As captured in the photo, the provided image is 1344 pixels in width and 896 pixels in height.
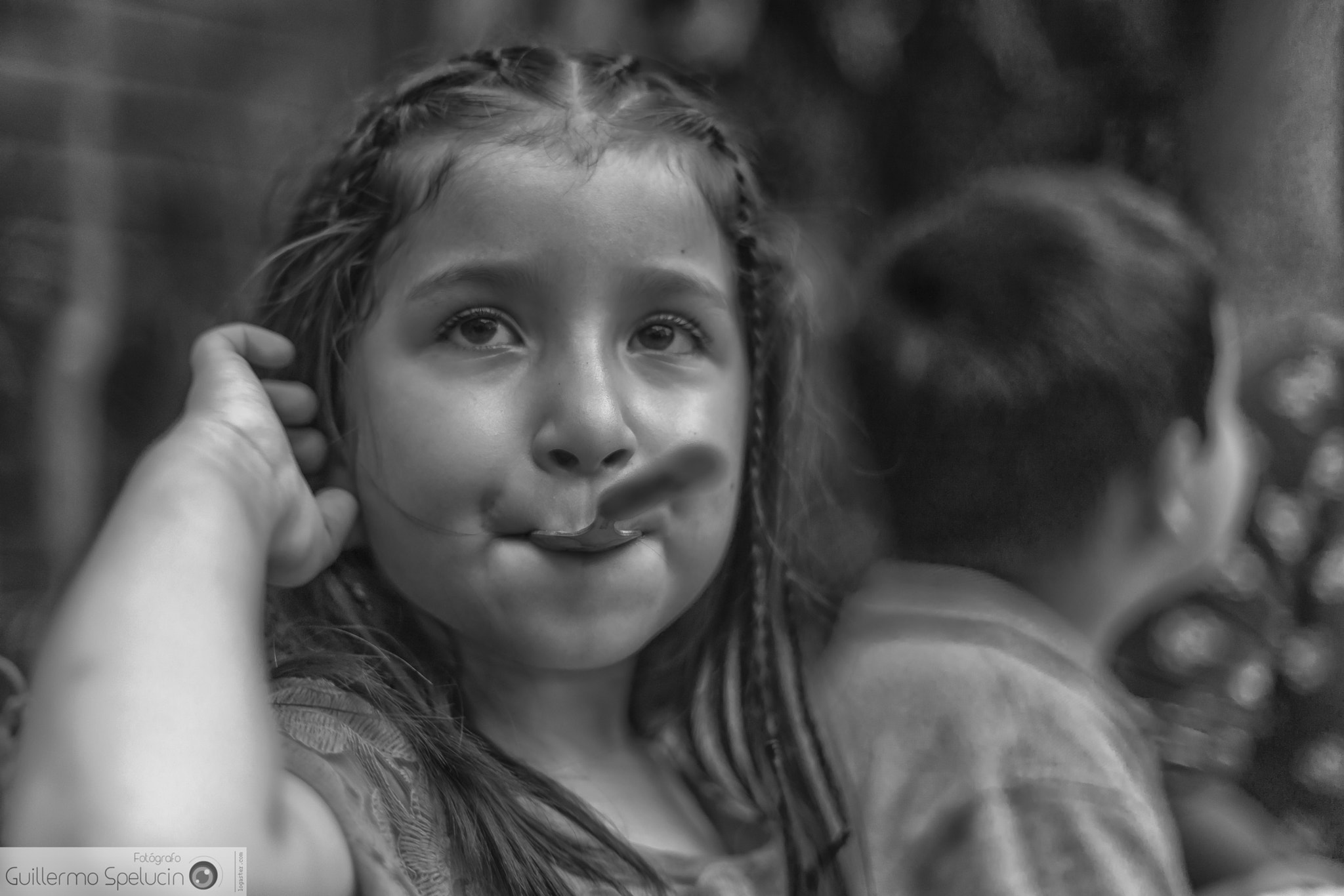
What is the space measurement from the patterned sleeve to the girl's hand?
3.1 inches

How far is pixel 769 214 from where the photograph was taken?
84cm

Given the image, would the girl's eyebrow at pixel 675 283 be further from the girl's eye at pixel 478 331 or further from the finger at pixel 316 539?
the finger at pixel 316 539

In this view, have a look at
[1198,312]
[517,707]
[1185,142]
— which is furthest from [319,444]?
[1185,142]

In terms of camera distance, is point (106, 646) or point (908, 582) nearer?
point (106, 646)

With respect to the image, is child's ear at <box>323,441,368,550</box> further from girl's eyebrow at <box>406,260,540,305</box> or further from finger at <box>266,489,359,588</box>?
girl's eyebrow at <box>406,260,540,305</box>

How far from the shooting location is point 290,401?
0.70 meters

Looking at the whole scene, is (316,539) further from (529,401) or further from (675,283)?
(675,283)

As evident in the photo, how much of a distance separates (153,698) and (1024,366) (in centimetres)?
63

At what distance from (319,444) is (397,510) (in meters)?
0.08

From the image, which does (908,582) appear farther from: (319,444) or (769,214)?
(319,444)

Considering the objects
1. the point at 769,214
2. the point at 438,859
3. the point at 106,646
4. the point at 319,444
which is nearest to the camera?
the point at 106,646

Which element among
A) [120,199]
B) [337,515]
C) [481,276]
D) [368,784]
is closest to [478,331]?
[481,276]

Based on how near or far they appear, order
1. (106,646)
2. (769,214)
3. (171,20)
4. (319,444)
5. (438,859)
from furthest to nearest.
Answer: (171,20) → (769,214) → (319,444) → (438,859) → (106,646)

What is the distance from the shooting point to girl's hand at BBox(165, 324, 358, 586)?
614 millimetres
